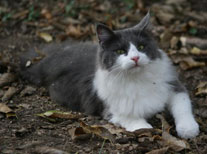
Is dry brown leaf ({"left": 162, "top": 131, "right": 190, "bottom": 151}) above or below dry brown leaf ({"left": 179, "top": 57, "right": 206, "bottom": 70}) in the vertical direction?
below

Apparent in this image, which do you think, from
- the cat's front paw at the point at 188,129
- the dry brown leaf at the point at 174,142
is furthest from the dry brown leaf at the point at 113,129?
the cat's front paw at the point at 188,129

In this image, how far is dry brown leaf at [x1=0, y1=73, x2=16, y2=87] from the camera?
503 centimetres

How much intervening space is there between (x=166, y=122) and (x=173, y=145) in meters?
0.65

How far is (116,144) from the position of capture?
356cm

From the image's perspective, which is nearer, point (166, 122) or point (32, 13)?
point (166, 122)

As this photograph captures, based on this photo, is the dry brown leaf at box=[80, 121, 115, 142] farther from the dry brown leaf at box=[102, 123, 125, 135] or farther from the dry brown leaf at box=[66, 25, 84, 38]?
the dry brown leaf at box=[66, 25, 84, 38]

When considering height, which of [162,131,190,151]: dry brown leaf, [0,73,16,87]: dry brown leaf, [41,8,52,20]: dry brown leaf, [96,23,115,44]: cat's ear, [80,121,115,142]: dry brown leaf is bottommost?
[162,131,190,151]: dry brown leaf

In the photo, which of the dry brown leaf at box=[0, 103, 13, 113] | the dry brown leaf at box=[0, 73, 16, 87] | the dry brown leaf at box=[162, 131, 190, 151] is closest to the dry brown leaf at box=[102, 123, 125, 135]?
the dry brown leaf at box=[162, 131, 190, 151]

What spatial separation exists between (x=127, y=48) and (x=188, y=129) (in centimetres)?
117

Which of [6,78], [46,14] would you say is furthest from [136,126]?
[46,14]

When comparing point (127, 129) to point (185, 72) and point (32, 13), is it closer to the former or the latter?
point (185, 72)

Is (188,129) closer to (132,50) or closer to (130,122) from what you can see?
(130,122)

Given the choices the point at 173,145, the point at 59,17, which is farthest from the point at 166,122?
the point at 59,17

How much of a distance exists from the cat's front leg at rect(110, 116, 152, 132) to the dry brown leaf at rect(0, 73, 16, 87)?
1.87 meters
